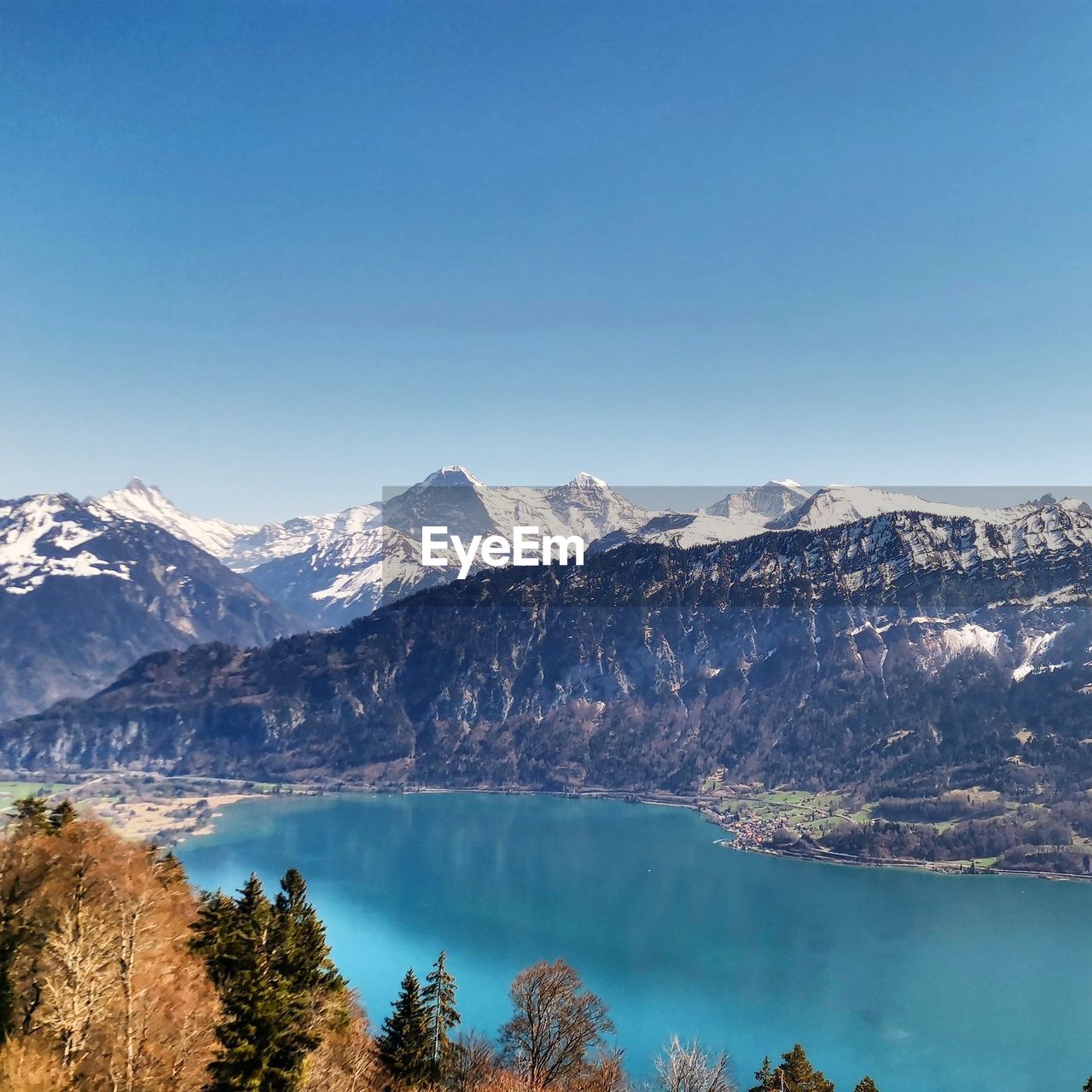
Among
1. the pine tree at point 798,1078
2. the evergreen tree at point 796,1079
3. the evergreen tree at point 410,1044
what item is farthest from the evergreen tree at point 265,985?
the pine tree at point 798,1078

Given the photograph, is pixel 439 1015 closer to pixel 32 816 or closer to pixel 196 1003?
pixel 196 1003

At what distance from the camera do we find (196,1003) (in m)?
23.3

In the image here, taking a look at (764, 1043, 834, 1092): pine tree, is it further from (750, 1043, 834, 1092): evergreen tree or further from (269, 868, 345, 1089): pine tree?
(269, 868, 345, 1089): pine tree

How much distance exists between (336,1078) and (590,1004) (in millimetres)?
15977

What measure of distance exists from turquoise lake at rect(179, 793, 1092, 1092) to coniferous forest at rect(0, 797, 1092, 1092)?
3740 cm

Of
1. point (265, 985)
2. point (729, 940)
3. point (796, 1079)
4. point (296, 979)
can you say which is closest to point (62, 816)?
point (296, 979)

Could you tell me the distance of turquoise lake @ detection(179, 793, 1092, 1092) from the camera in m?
73.9

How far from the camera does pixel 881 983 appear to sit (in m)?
89.7

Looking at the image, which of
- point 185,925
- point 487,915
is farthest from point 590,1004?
point 487,915

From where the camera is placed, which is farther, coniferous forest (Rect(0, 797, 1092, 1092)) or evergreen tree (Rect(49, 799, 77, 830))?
evergreen tree (Rect(49, 799, 77, 830))

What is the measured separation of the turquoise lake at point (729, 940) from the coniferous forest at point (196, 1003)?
3740 cm

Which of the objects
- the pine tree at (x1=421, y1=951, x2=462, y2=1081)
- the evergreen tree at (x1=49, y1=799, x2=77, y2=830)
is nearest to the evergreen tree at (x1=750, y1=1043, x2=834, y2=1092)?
the pine tree at (x1=421, y1=951, x2=462, y2=1081)

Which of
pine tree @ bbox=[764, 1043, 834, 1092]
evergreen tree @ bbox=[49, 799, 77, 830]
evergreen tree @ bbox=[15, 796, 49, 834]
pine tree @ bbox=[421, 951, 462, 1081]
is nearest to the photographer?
evergreen tree @ bbox=[15, 796, 49, 834]

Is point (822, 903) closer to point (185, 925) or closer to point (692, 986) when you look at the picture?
point (692, 986)
